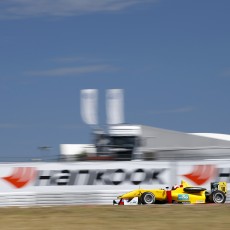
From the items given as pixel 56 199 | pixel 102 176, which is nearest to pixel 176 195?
pixel 102 176

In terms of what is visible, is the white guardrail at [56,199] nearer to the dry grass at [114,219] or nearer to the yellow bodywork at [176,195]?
the yellow bodywork at [176,195]

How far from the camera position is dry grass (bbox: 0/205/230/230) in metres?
10.6

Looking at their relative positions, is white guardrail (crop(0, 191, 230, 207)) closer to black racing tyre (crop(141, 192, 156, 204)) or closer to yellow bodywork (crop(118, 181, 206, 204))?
yellow bodywork (crop(118, 181, 206, 204))

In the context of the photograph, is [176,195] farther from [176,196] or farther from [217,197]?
[217,197]

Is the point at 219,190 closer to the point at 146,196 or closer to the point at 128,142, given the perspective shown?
the point at 146,196

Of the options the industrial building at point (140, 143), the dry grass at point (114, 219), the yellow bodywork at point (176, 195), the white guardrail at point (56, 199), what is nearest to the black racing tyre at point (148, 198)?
the yellow bodywork at point (176, 195)

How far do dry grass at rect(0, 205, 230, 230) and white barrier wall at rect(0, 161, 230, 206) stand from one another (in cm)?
788

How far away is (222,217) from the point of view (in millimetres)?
11883

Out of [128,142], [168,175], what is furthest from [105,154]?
[168,175]

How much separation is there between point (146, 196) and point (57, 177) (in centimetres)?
397

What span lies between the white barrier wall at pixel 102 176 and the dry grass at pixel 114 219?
7.88 metres

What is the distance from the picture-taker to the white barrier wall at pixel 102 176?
21281 mm

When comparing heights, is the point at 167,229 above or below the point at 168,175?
above

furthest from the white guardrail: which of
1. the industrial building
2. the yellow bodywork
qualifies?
the industrial building
